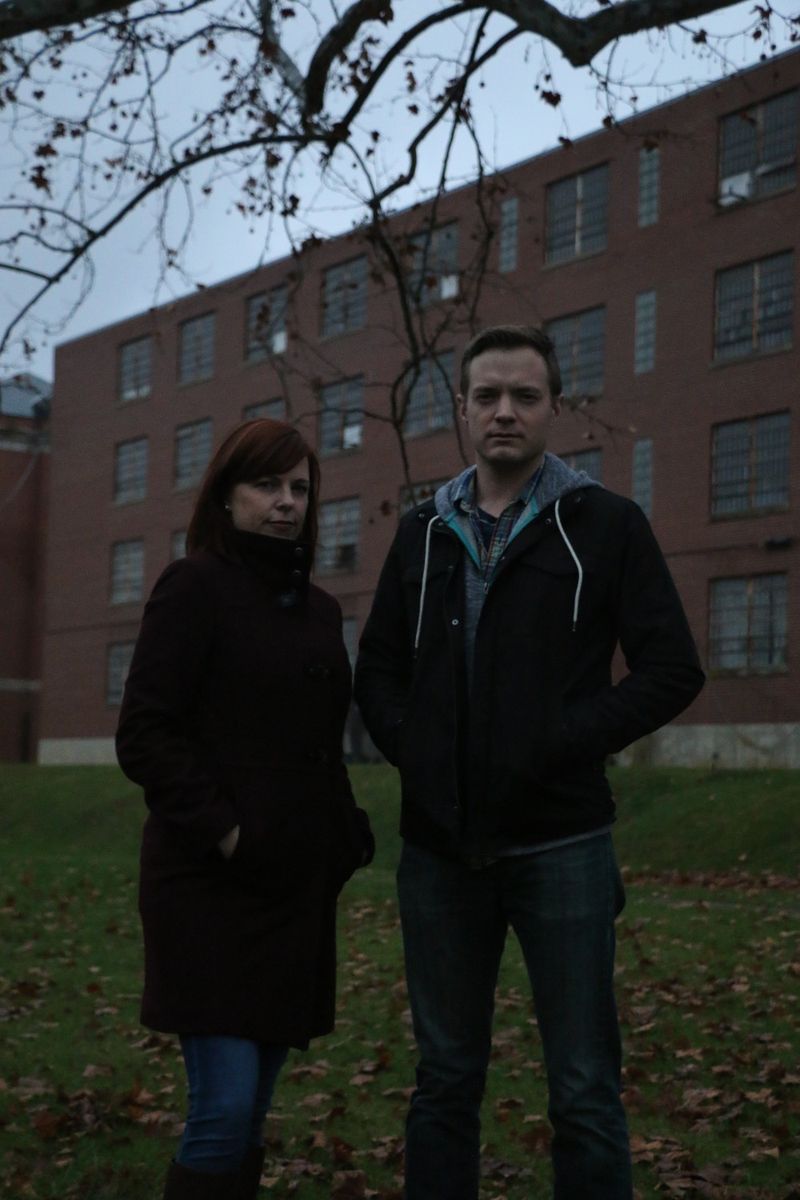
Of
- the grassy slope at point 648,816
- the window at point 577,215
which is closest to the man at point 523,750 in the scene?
the grassy slope at point 648,816

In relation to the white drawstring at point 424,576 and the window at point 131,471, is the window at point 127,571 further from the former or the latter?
the white drawstring at point 424,576

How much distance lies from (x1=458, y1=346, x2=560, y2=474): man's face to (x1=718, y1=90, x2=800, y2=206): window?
32724 millimetres

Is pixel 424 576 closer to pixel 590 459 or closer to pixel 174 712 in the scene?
pixel 174 712

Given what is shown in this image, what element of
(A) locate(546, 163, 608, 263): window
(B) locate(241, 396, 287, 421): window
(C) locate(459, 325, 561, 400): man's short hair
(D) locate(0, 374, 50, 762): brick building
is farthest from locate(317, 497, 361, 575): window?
(C) locate(459, 325, 561, 400): man's short hair

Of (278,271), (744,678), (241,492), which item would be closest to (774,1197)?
(241,492)

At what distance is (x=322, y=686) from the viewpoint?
14.9 feet

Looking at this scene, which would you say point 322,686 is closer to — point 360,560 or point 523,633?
point 523,633

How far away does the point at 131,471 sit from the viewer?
56.8 metres

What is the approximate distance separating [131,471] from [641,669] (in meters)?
53.4

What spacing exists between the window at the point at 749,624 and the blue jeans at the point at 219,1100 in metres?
32.6

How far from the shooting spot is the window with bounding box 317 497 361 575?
47094 millimetres

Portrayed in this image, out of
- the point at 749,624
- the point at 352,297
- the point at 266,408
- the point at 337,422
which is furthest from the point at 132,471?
the point at 749,624

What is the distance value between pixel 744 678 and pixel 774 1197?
30.4 meters

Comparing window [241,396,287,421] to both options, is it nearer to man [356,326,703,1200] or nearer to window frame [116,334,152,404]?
window frame [116,334,152,404]
